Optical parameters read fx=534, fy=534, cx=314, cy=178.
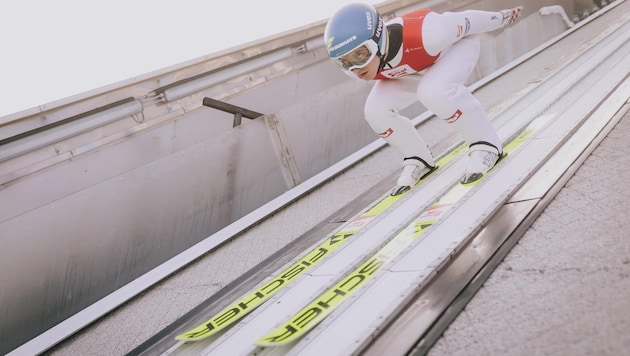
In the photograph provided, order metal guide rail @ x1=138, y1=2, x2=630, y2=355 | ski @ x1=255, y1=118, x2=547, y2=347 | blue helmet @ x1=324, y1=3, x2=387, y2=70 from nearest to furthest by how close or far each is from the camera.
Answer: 1. metal guide rail @ x1=138, y1=2, x2=630, y2=355
2. ski @ x1=255, y1=118, x2=547, y2=347
3. blue helmet @ x1=324, y1=3, x2=387, y2=70

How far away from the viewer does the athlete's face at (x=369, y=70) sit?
294 centimetres

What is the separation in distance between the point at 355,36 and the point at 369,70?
0.77 ft

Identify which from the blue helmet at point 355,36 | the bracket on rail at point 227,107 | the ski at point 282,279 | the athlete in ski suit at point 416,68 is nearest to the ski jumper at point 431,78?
the athlete in ski suit at point 416,68

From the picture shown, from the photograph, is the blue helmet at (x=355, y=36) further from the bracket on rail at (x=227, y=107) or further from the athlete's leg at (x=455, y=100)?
→ the bracket on rail at (x=227, y=107)

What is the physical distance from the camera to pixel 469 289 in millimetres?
1723

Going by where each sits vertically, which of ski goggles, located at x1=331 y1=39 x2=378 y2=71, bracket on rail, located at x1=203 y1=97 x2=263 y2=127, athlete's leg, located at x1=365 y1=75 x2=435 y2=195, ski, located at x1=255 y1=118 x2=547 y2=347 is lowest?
ski, located at x1=255 y1=118 x2=547 y2=347

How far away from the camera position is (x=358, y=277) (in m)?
2.18

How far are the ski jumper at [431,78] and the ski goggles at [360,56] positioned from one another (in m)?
0.18

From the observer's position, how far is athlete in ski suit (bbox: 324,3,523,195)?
9.41 feet

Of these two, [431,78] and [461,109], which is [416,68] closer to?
[431,78]

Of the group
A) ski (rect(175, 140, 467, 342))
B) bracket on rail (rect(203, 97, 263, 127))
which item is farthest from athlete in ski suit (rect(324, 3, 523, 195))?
bracket on rail (rect(203, 97, 263, 127))

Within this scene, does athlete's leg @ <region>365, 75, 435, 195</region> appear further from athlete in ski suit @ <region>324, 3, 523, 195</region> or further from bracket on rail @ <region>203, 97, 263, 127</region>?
bracket on rail @ <region>203, 97, 263, 127</region>

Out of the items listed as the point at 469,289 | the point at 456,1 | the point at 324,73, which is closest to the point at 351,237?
the point at 469,289

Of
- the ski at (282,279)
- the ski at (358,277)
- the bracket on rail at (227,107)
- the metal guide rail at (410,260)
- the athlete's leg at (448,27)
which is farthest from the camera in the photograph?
the bracket on rail at (227,107)
